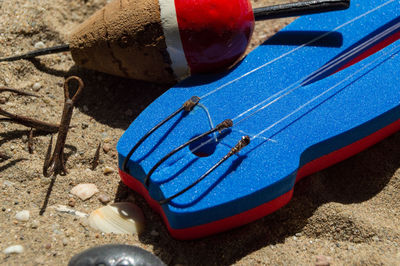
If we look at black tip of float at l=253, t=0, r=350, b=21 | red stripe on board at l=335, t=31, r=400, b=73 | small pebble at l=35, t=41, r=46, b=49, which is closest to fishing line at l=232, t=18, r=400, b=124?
red stripe on board at l=335, t=31, r=400, b=73

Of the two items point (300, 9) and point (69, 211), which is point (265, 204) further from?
point (300, 9)

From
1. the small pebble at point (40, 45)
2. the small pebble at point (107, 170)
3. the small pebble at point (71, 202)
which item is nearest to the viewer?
the small pebble at point (71, 202)

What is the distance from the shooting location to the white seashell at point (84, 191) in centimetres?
206

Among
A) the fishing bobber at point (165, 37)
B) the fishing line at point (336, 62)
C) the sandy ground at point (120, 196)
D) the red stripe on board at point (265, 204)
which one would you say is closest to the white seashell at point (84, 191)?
the sandy ground at point (120, 196)

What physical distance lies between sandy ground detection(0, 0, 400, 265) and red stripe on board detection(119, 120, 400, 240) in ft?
0.18

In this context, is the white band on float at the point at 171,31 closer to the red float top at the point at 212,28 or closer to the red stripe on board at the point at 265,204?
the red float top at the point at 212,28

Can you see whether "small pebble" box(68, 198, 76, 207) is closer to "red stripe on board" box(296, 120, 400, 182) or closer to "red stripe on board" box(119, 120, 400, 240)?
"red stripe on board" box(119, 120, 400, 240)

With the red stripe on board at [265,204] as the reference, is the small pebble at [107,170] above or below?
above

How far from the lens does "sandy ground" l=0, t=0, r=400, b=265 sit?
1880mm

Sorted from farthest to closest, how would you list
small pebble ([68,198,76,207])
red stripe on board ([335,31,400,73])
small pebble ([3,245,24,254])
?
red stripe on board ([335,31,400,73])
small pebble ([68,198,76,207])
small pebble ([3,245,24,254])

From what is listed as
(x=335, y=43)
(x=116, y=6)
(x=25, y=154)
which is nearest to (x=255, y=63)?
(x=335, y=43)

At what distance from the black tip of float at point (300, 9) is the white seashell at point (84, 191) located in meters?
1.09

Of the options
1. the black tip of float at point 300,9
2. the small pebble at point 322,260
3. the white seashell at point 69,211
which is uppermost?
the black tip of float at point 300,9

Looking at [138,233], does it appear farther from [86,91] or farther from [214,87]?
[86,91]
